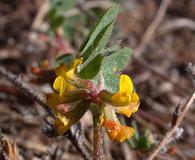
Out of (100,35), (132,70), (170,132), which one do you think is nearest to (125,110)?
(100,35)

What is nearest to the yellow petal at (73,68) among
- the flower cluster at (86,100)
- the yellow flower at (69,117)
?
the flower cluster at (86,100)

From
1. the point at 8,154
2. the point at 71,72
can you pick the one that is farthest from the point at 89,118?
the point at 71,72

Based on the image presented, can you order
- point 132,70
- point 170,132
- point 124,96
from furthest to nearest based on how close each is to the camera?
point 132,70 → point 170,132 → point 124,96

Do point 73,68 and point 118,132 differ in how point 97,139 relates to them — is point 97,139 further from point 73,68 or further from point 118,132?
point 73,68

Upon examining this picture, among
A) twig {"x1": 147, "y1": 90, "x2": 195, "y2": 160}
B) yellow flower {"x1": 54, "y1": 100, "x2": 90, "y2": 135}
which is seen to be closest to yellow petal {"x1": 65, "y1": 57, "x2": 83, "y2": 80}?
yellow flower {"x1": 54, "y1": 100, "x2": 90, "y2": 135}

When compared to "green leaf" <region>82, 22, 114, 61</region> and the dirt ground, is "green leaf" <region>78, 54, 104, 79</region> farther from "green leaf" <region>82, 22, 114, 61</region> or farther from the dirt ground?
the dirt ground

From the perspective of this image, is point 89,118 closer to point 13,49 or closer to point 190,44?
point 13,49

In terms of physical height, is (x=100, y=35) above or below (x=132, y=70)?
above
